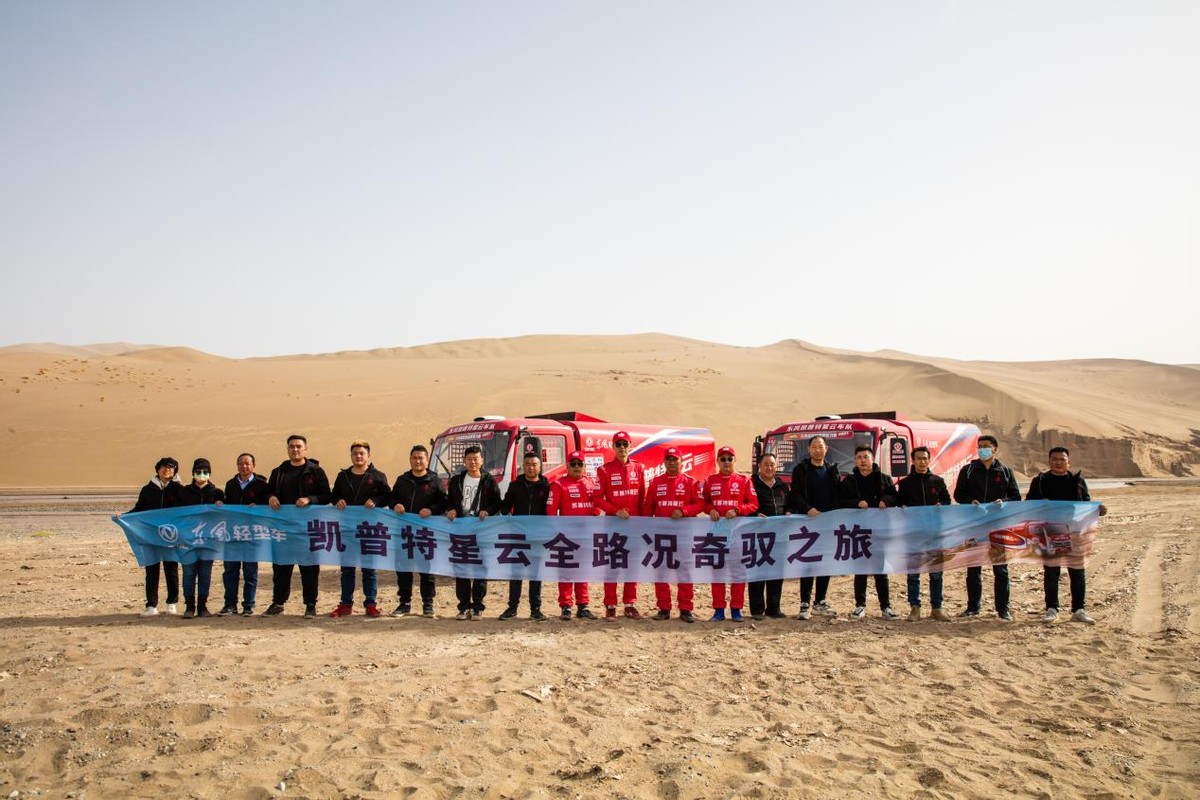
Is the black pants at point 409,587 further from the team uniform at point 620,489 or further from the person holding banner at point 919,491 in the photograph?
the person holding banner at point 919,491

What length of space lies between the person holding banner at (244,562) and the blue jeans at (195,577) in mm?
208

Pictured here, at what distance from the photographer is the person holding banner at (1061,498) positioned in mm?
9172

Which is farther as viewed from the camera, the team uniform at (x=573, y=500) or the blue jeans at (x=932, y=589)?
the team uniform at (x=573, y=500)

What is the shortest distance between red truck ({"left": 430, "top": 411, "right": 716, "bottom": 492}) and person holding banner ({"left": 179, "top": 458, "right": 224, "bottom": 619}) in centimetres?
414

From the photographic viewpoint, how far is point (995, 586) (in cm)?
927

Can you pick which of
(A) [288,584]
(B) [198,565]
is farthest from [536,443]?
(B) [198,565]

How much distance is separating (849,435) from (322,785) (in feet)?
40.7

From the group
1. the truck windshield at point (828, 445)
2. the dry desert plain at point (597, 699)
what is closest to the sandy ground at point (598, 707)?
the dry desert plain at point (597, 699)

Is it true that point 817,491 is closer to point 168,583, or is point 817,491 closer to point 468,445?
point 468,445

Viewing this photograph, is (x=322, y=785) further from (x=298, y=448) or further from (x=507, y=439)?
(x=507, y=439)

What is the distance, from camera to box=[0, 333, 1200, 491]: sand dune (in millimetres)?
36531

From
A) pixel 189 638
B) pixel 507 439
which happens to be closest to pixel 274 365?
pixel 507 439

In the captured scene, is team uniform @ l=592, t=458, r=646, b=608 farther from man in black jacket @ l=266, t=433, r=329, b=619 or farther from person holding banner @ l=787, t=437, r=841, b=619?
man in black jacket @ l=266, t=433, r=329, b=619

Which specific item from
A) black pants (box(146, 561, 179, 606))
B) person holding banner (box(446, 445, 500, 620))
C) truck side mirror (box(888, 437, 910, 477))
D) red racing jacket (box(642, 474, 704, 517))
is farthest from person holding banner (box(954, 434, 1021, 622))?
black pants (box(146, 561, 179, 606))
